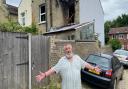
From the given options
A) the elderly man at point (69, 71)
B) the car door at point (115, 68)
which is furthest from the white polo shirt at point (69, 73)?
the car door at point (115, 68)

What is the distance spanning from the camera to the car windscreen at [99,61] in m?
11.7

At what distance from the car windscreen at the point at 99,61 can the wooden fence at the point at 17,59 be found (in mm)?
2860

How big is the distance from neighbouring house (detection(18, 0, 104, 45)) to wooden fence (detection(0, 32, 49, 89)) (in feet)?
47.9

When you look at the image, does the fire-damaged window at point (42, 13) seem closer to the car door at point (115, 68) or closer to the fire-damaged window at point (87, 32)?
the fire-damaged window at point (87, 32)

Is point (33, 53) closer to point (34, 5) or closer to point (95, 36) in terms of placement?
point (95, 36)

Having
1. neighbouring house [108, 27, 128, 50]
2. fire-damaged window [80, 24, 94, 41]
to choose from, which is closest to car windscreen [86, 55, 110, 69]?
fire-damaged window [80, 24, 94, 41]

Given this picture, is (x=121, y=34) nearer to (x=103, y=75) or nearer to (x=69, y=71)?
(x=103, y=75)

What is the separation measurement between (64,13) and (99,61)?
14627mm

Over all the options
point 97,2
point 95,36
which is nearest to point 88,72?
point 95,36

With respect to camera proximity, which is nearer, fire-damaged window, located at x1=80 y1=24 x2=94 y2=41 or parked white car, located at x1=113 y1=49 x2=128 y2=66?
fire-damaged window, located at x1=80 y1=24 x2=94 y2=41

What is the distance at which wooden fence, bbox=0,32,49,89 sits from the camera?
8109 millimetres

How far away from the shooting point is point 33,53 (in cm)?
982

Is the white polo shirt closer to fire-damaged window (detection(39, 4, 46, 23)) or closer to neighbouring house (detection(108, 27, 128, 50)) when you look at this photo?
fire-damaged window (detection(39, 4, 46, 23))

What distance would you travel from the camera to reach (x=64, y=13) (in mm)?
26266
